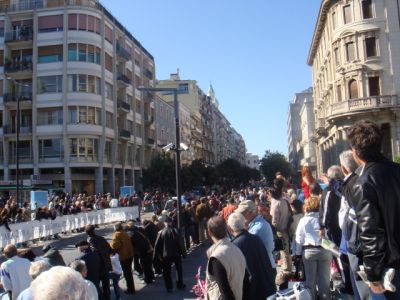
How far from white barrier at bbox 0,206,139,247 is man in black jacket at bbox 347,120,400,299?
16.8 metres

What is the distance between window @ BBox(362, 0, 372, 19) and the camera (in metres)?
39.7

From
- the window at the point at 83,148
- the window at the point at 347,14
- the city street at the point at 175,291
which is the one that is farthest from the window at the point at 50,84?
the city street at the point at 175,291

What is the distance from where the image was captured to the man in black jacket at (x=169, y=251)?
32.0 feet

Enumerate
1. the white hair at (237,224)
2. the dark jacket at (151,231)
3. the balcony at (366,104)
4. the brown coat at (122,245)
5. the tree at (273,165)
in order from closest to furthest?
the white hair at (237,224), the brown coat at (122,245), the dark jacket at (151,231), the balcony at (366,104), the tree at (273,165)

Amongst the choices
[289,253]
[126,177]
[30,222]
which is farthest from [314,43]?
[289,253]

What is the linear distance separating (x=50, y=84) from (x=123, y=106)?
29.1 ft

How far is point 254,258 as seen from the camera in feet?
16.9

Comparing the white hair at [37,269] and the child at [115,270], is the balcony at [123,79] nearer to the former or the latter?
the child at [115,270]

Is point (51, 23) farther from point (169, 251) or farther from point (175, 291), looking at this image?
point (175, 291)

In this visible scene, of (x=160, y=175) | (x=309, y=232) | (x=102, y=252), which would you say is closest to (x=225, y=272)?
(x=309, y=232)

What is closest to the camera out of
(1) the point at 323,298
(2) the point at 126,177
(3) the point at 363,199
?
(3) the point at 363,199

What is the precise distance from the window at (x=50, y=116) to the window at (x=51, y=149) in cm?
174

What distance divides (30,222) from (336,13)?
3396 centimetres

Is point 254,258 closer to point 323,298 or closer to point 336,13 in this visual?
point 323,298
